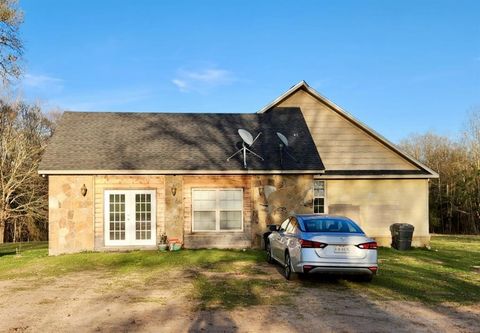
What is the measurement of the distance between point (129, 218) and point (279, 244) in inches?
290

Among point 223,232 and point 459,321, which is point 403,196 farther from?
point 459,321

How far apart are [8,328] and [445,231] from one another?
48.4m

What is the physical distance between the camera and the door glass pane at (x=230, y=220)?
18.0 meters

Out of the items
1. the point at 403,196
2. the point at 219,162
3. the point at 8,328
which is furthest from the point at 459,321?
the point at 403,196

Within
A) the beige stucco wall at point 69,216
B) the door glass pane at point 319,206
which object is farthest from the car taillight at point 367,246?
the beige stucco wall at point 69,216

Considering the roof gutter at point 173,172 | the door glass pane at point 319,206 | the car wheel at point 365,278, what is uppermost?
the roof gutter at point 173,172

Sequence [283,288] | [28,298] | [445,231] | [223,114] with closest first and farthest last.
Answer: [28,298]
[283,288]
[223,114]
[445,231]

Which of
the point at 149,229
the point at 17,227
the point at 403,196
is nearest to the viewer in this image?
the point at 149,229

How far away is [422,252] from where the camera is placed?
1852 centimetres

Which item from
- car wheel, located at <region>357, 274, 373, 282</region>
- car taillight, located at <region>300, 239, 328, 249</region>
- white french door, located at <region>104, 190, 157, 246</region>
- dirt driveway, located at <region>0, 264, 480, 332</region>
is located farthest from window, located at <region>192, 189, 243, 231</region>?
car taillight, located at <region>300, 239, 328, 249</region>

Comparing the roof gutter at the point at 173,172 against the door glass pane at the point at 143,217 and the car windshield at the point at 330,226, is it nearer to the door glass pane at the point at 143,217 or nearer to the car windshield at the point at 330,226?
the door glass pane at the point at 143,217

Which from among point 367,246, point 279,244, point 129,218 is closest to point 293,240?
point 279,244

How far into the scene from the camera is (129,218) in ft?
57.7

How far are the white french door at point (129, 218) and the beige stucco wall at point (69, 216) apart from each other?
0.69m
